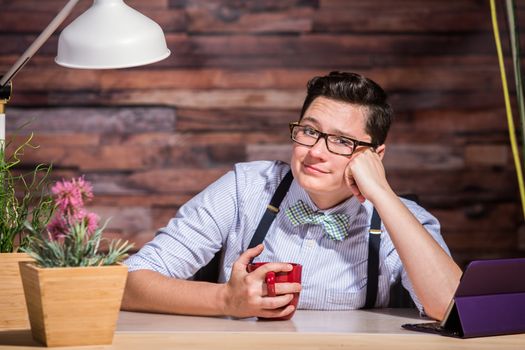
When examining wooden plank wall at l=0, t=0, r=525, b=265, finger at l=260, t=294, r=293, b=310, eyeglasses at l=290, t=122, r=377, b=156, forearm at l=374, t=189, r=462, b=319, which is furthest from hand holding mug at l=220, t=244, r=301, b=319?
wooden plank wall at l=0, t=0, r=525, b=265

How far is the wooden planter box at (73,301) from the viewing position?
1.63 m

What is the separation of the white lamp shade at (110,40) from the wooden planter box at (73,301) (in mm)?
480

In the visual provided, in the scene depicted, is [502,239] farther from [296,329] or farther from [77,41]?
[77,41]

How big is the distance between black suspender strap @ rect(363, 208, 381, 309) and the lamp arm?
1067 mm

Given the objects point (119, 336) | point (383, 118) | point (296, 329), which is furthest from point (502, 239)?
point (119, 336)

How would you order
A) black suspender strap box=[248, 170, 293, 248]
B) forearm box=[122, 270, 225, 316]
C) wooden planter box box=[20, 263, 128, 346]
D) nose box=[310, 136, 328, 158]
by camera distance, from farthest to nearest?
black suspender strap box=[248, 170, 293, 248] < nose box=[310, 136, 328, 158] < forearm box=[122, 270, 225, 316] < wooden planter box box=[20, 263, 128, 346]

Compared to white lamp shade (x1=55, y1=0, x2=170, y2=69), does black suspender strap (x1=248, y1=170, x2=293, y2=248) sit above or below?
below

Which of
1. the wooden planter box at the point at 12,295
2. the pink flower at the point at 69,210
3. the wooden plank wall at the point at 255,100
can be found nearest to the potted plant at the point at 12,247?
the wooden planter box at the point at 12,295

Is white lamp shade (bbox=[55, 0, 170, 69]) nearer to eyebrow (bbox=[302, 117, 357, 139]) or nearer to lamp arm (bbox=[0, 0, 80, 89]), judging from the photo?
lamp arm (bbox=[0, 0, 80, 89])

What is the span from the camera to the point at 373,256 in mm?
2510

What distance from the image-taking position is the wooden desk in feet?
5.80

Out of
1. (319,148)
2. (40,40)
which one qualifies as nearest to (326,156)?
(319,148)

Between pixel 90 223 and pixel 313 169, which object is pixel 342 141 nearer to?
pixel 313 169

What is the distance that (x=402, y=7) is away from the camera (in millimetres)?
3604
